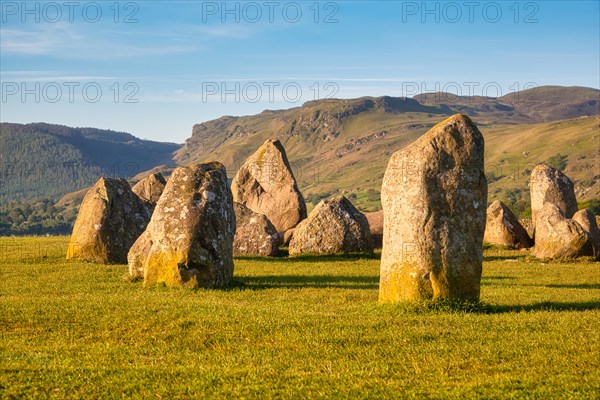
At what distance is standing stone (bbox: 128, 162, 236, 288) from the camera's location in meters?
22.2

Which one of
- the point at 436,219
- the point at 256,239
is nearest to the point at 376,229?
the point at 256,239

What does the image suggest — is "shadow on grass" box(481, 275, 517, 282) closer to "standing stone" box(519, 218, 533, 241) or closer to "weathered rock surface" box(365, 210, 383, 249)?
"weathered rock surface" box(365, 210, 383, 249)

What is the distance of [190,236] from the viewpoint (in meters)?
22.4

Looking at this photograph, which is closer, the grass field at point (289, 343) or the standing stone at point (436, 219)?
the grass field at point (289, 343)

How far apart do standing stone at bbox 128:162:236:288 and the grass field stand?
2.40ft

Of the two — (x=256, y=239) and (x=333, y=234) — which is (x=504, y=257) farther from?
(x=256, y=239)

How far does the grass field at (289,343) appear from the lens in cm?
1102

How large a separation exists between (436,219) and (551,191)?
27554mm

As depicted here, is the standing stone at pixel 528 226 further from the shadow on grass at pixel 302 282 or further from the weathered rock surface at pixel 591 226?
the shadow on grass at pixel 302 282

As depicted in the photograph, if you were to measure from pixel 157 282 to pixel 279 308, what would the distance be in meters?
5.96

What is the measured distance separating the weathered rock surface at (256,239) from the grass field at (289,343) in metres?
10.8

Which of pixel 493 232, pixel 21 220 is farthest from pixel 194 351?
pixel 21 220

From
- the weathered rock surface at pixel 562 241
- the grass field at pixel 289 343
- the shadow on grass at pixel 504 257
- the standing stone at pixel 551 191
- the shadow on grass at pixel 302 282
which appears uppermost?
the standing stone at pixel 551 191

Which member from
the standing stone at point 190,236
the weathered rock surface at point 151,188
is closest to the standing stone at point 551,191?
the weathered rock surface at point 151,188
